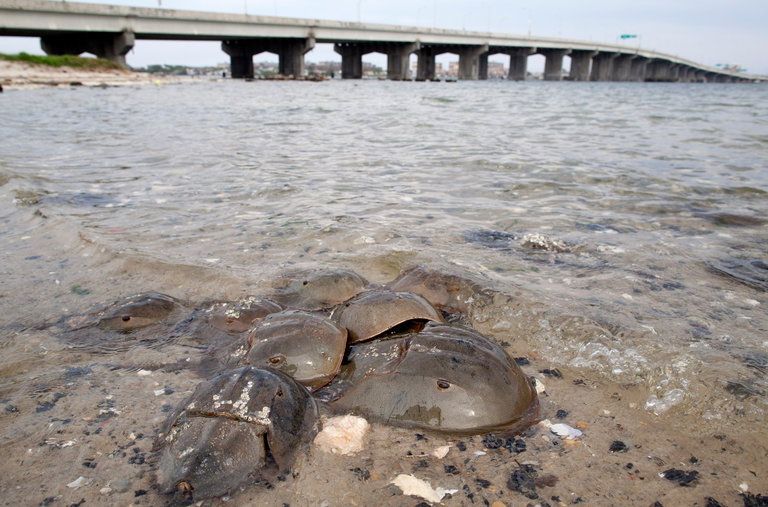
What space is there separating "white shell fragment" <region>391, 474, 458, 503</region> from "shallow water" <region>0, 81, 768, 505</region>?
2.75ft

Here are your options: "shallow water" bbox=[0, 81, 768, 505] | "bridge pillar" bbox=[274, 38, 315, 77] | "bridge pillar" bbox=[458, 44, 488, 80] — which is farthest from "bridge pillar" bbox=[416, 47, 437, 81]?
"shallow water" bbox=[0, 81, 768, 505]

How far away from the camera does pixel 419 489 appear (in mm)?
1596

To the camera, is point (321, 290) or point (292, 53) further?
point (292, 53)

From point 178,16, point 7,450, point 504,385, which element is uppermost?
point 178,16

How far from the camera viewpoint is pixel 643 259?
3600 mm

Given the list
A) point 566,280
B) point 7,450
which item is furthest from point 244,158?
point 7,450

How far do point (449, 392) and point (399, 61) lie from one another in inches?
2454

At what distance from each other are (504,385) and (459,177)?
16.0ft

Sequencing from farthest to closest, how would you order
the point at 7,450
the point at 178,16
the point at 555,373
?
the point at 178,16 → the point at 555,373 → the point at 7,450

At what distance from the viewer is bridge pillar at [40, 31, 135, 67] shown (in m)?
37.1

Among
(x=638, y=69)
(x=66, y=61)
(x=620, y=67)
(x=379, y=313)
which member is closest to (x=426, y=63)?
(x=620, y=67)

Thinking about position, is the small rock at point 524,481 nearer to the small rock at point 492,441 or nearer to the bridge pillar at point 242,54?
the small rock at point 492,441

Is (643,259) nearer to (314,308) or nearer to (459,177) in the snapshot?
(314,308)

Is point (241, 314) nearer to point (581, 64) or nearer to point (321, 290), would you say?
point (321, 290)
